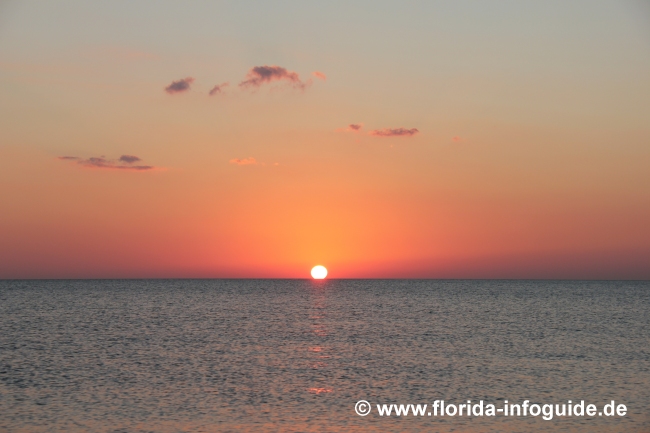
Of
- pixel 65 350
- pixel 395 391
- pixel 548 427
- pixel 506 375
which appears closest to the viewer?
pixel 548 427

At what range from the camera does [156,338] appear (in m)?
66.3

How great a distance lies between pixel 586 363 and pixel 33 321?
7089 cm

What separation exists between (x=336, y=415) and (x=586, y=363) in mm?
25798

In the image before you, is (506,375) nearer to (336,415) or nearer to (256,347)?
(336,415)

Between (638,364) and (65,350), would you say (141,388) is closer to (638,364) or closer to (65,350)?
(65,350)

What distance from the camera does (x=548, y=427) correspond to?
30.4 meters

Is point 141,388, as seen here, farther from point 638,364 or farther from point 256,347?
point 638,364

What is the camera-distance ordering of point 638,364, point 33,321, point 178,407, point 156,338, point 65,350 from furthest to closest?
point 33,321 < point 156,338 < point 65,350 < point 638,364 < point 178,407

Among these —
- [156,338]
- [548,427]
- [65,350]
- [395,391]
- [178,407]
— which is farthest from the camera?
[156,338]

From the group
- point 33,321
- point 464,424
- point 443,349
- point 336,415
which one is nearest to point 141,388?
point 336,415

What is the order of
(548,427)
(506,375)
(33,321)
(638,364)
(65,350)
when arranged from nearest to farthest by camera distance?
(548,427), (506,375), (638,364), (65,350), (33,321)

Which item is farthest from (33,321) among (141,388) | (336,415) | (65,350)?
(336,415)

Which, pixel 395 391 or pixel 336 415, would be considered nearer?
pixel 336 415

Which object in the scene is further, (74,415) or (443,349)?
(443,349)
